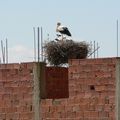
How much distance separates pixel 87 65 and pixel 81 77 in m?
0.24

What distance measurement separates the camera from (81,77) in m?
A: 9.41

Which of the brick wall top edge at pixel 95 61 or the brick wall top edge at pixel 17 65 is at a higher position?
the brick wall top edge at pixel 95 61

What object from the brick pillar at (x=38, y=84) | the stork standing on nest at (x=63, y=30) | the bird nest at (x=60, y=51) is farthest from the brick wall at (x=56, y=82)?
the stork standing on nest at (x=63, y=30)

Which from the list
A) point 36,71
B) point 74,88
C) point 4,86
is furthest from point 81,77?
point 4,86

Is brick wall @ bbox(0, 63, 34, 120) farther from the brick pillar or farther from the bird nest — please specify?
the bird nest

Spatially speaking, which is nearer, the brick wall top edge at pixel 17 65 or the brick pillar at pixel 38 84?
the brick pillar at pixel 38 84

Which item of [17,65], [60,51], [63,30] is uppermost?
[63,30]

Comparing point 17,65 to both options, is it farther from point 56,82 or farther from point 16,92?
point 56,82

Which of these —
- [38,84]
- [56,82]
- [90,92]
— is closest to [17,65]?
[38,84]

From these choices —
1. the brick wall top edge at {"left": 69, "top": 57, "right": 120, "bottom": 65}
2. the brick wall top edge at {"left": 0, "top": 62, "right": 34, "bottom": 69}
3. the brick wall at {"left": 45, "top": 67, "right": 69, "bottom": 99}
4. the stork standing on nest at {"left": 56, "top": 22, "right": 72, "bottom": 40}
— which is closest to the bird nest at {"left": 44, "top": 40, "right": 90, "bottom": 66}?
the stork standing on nest at {"left": 56, "top": 22, "right": 72, "bottom": 40}

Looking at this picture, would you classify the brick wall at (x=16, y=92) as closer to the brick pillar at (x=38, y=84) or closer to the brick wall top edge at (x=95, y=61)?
the brick pillar at (x=38, y=84)

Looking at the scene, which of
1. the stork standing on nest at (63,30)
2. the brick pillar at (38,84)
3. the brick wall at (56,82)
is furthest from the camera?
the stork standing on nest at (63,30)

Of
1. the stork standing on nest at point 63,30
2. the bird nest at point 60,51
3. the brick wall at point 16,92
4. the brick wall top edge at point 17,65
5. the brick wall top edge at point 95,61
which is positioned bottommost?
the brick wall at point 16,92

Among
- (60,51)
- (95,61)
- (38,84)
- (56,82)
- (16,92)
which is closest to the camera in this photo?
(95,61)
